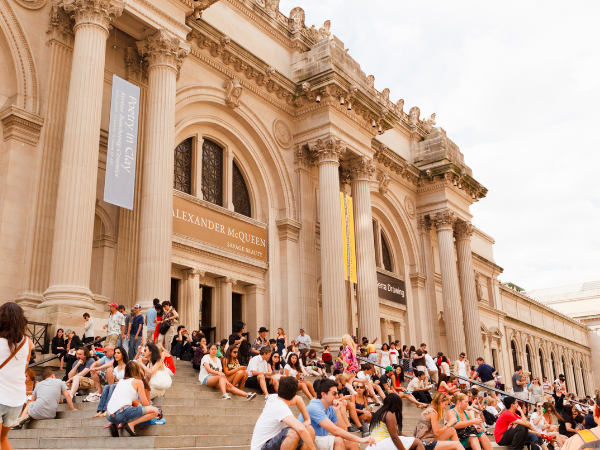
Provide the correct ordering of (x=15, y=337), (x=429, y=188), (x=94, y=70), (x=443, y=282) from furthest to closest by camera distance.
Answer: (x=429, y=188), (x=443, y=282), (x=94, y=70), (x=15, y=337)

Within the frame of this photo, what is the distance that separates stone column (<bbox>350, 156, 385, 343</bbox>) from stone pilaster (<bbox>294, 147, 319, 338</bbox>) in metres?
1.86

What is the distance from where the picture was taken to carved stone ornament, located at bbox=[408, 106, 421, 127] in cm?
3625

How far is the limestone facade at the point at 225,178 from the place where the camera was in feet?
51.6

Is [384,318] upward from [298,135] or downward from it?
downward

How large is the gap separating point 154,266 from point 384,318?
16072mm

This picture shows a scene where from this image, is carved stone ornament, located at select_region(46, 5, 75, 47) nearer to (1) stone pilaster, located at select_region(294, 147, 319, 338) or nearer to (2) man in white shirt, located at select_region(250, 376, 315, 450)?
(1) stone pilaster, located at select_region(294, 147, 319, 338)

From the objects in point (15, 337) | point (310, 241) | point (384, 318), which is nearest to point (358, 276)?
point (310, 241)

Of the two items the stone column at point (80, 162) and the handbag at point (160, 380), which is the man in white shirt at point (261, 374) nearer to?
the handbag at point (160, 380)

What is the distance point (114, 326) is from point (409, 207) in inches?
906

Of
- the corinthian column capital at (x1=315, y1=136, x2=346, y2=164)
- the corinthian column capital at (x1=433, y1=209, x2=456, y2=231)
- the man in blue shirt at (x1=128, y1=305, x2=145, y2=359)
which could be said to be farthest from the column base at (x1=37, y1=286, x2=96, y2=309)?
the corinthian column capital at (x1=433, y1=209, x2=456, y2=231)

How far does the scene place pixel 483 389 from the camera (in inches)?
910

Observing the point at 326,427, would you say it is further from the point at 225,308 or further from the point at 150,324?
the point at 225,308

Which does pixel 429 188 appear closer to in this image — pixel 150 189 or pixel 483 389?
pixel 483 389

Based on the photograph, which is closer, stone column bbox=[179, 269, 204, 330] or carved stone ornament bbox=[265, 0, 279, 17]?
stone column bbox=[179, 269, 204, 330]
